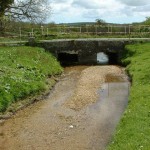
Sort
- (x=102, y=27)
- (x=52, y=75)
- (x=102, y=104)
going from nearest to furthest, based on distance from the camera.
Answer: (x=102, y=104)
(x=52, y=75)
(x=102, y=27)

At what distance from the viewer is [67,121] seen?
2892 centimetres

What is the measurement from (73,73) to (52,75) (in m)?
5.35

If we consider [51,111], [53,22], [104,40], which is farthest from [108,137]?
[53,22]

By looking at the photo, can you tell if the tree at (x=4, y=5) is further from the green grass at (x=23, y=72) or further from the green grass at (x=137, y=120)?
the green grass at (x=137, y=120)

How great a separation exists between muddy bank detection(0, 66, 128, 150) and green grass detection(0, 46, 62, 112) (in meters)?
1.48

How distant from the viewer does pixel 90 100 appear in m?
35.1

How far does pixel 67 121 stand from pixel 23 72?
39.7 ft

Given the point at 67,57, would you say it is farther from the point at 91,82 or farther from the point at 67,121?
the point at 67,121

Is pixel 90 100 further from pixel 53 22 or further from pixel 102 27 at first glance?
pixel 53 22

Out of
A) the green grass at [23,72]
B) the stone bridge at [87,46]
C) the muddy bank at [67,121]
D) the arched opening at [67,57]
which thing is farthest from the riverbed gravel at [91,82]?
the arched opening at [67,57]

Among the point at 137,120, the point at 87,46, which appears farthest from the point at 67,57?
the point at 137,120

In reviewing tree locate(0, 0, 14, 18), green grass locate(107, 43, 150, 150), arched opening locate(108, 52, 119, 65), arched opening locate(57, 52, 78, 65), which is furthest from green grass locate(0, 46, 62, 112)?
tree locate(0, 0, 14, 18)

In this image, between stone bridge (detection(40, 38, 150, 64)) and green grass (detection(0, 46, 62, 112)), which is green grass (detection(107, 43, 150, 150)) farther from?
stone bridge (detection(40, 38, 150, 64))

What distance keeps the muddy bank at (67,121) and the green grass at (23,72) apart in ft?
4.87
